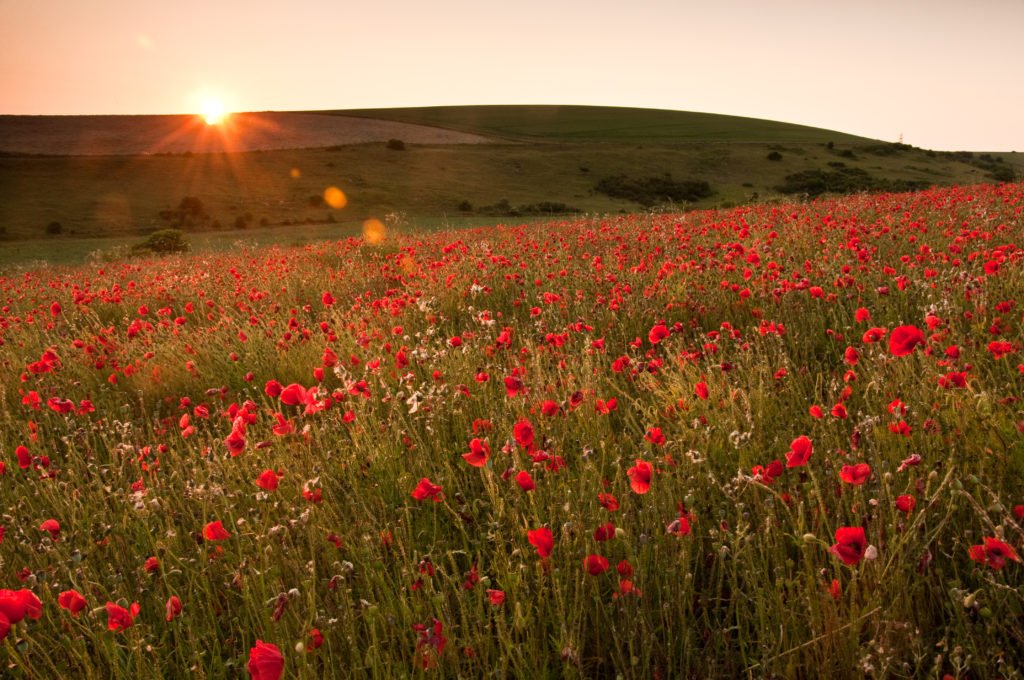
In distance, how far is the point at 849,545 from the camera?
1.40 metres

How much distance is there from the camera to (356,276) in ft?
27.3

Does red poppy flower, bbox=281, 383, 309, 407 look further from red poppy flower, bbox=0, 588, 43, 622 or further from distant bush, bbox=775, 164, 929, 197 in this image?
distant bush, bbox=775, 164, 929, 197

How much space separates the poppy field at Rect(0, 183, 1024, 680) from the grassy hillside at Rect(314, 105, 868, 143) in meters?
81.6

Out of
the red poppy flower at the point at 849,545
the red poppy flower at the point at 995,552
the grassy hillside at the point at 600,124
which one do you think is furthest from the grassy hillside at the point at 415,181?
the red poppy flower at the point at 995,552

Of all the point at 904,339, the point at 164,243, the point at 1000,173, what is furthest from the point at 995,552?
the point at 1000,173

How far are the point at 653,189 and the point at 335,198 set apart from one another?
24235mm

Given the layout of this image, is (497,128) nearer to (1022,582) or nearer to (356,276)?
(356,276)

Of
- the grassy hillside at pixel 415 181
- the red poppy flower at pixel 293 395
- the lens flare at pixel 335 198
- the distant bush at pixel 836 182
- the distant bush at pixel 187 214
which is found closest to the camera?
the red poppy flower at pixel 293 395

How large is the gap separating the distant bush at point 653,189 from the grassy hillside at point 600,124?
34516 millimetres

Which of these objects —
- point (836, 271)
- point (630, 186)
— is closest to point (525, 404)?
point (836, 271)

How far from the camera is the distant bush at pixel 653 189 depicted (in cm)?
4631

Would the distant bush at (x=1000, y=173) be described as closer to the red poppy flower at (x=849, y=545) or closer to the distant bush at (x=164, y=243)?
the distant bush at (x=164, y=243)

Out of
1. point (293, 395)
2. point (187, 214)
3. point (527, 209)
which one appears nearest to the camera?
point (293, 395)

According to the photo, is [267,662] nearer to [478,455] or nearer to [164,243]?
[478,455]
